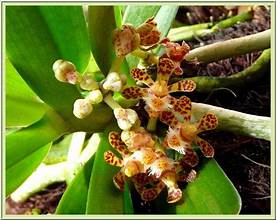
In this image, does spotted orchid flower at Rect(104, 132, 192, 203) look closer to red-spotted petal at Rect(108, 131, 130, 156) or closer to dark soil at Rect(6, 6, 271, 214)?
red-spotted petal at Rect(108, 131, 130, 156)

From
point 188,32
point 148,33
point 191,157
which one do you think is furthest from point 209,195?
point 188,32

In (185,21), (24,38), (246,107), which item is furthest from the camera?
(185,21)

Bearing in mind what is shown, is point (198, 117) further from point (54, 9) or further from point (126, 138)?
point (54, 9)

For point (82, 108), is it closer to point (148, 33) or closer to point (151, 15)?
point (148, 33)

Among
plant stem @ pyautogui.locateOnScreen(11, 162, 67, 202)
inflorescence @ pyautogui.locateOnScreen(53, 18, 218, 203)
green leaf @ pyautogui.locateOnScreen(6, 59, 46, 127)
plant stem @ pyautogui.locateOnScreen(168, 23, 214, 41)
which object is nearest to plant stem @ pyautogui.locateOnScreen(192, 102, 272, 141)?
inflorescence @ pyautogui.locateOnScreen(53, 18, 218, 203)

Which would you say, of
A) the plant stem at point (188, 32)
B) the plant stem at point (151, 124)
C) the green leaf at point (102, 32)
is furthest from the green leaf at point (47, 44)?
the plant stem at point (188, 32)

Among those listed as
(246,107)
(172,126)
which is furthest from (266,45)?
(172,126)

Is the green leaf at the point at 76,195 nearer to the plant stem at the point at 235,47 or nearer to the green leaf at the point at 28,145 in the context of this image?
the green leaf at the point at 28,145
